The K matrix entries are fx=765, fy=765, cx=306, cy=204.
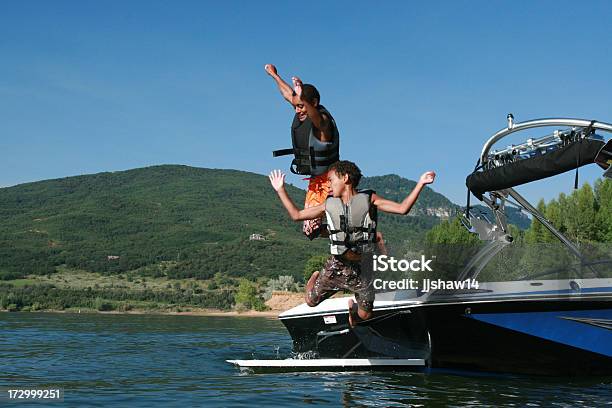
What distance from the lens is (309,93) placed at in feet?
27.6

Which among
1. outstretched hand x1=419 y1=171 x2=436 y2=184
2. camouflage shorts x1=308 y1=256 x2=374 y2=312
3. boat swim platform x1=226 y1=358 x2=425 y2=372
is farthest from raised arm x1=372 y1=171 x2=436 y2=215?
boat swim platform x1=226 y1=358 x2=425 y2=372

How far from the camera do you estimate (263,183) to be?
19150cm

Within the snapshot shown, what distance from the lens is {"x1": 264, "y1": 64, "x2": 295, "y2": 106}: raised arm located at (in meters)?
9.22

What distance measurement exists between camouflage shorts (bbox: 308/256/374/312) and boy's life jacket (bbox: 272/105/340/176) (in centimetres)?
122

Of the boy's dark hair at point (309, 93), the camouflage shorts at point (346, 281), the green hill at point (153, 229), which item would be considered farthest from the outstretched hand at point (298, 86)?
the green hill at point (153, 229)

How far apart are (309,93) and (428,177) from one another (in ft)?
5.87

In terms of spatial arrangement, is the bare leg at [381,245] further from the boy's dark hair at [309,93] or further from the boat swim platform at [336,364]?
the boy's dark hair at [309,93]

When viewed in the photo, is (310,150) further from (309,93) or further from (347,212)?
(347,212)

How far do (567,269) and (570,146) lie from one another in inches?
62.6

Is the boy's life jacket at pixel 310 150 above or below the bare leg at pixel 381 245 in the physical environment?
above

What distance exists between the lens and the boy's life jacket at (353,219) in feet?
26.2

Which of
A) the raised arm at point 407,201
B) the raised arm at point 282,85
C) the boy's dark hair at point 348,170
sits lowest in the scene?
the raised arm at point 407,201

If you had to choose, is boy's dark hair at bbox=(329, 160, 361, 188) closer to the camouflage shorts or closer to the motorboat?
the camouflage shorts

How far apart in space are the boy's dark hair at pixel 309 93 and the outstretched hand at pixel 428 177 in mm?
Answer: 1669
